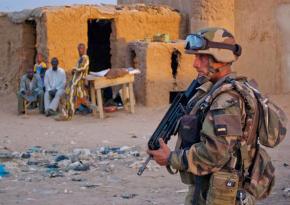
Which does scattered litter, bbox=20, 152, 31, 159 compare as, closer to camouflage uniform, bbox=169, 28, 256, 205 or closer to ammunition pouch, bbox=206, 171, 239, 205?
camouflage uniform, bbox=169, 28, 256, 205

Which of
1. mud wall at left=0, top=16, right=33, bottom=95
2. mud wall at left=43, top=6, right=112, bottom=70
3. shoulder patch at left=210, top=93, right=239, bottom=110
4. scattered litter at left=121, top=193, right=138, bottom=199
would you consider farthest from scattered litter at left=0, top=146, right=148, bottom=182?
mud wall at left=0, top=16, right=33, bottom=95

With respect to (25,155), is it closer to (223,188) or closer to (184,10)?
(223,188)

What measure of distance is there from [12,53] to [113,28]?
256cm

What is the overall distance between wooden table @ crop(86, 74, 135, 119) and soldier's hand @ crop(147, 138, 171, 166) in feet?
31.8

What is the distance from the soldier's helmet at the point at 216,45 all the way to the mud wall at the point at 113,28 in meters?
11.1

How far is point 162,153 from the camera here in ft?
10.2

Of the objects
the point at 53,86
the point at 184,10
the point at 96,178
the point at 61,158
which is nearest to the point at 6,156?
the point at 61,158

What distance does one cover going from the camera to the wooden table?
12.9 metres

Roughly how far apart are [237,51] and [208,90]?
0.82ft

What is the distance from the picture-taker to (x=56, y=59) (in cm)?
1338

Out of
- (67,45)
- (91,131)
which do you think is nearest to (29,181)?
(91,131)

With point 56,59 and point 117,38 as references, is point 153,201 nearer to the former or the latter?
point 56,59

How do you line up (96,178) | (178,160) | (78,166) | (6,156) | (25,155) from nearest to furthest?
1. (178,160)
2. (96,178)
3. (78,166)
4. (25,155)
5. (6,156)

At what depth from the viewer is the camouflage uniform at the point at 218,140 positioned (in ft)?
9.64
